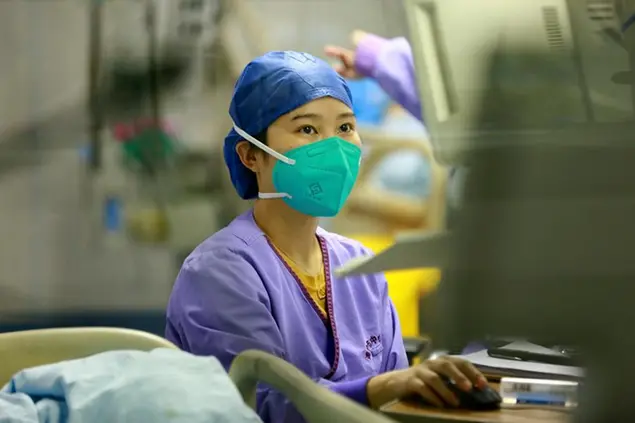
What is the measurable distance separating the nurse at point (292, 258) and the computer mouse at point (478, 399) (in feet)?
0.73

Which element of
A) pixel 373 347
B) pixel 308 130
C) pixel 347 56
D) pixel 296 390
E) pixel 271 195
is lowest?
pixel 373 347

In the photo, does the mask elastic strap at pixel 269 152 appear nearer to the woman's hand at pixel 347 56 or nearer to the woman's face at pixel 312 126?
the woman's face at pixel 312 126

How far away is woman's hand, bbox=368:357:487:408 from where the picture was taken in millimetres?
951

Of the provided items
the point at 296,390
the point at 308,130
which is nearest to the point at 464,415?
the point at 296,390

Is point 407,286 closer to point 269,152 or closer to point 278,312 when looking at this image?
point 278,312

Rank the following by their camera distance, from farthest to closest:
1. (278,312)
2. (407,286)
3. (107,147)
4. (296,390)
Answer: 1. (107,147)
2. (278,312)
3. (407,286)
4. (296,390)

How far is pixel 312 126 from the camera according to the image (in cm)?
127

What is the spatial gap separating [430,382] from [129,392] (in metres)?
0.37

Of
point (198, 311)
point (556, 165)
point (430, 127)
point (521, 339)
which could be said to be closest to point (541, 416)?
point (521, 339)

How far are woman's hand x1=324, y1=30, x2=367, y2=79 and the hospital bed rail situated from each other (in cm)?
66

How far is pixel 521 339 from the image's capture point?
2.53 ft

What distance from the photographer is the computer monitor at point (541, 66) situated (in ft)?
2.41

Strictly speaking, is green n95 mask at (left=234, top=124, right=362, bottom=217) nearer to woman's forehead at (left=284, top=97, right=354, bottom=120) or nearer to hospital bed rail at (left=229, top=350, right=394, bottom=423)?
woman's forehead at (left=284, top=97, right=354, bottom=120)

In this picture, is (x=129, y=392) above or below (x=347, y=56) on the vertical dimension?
below
